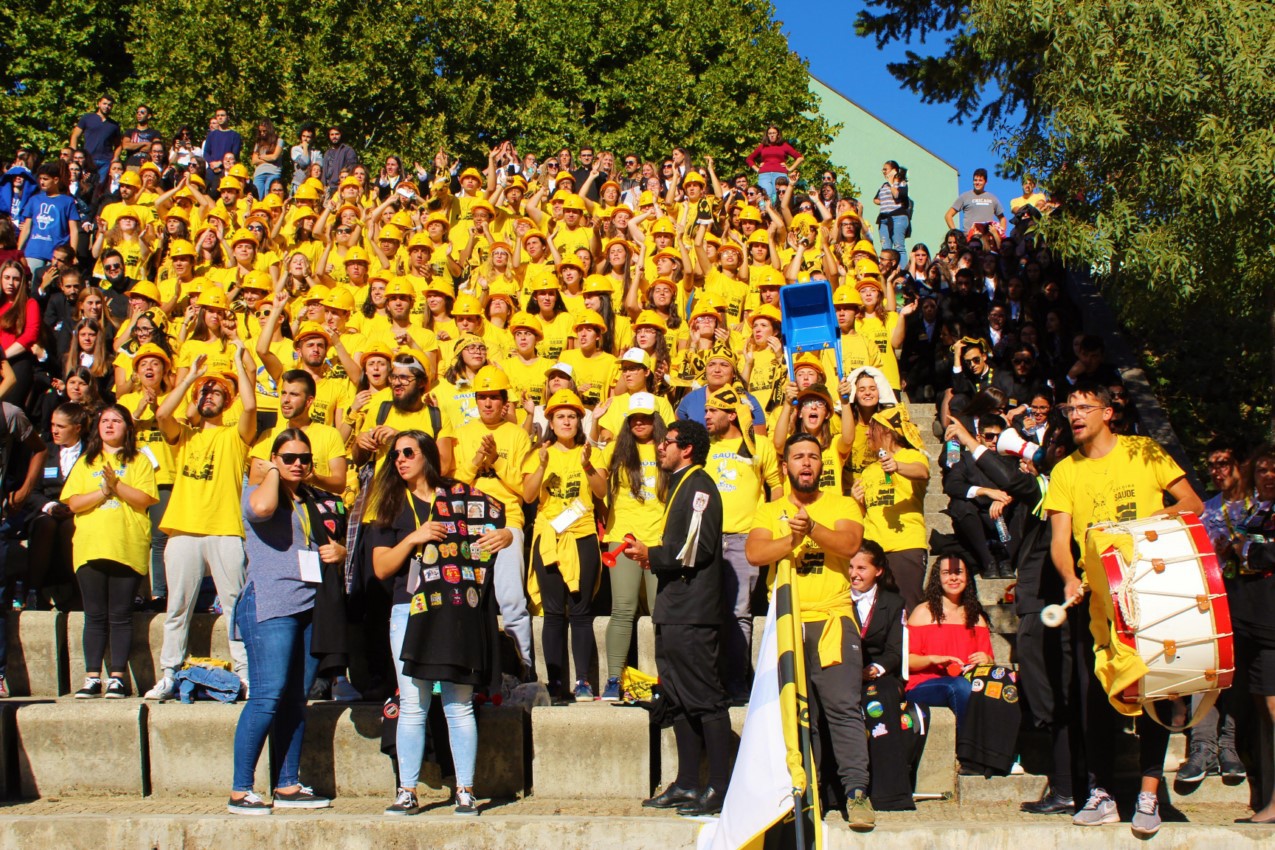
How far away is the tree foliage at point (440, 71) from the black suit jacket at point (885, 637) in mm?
19662

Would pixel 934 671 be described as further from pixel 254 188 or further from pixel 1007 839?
pixel 254 188

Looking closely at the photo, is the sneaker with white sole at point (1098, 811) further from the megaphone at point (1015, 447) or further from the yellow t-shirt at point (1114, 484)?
the megaphone at point (1015, 447)

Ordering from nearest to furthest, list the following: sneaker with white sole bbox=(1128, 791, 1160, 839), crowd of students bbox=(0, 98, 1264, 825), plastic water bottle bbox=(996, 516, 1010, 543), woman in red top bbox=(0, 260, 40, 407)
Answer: sneaker with white sole bbox=(1128, 791, 1160, 839)
crowd of students bbox=(0, 98, 1264, 825)
plastic water bottle bbox=(996, 516, 1010, 543)
woman in red top bbox=(0, 260, 40, 407)

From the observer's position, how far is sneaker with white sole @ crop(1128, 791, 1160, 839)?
681cm

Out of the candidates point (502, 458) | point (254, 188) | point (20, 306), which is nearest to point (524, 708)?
point (502, 458)

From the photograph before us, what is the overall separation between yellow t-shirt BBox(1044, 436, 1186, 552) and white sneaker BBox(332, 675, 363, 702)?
4368 mm

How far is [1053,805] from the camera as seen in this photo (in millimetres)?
7262

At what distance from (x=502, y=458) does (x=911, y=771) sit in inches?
132

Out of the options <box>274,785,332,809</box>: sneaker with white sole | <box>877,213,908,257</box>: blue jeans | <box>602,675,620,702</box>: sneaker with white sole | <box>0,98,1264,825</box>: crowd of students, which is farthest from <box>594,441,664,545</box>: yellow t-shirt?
<box>877,213,908,257</box>: blue jeans

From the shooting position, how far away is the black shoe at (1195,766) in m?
7.53

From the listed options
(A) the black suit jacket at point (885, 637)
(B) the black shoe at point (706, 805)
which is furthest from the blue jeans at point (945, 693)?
(B) the black shoe at point (706, 805)

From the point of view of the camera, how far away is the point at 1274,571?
723cm

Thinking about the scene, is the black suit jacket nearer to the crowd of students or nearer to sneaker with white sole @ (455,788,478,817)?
the crowd of students

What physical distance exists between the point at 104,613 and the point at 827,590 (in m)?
4.63
